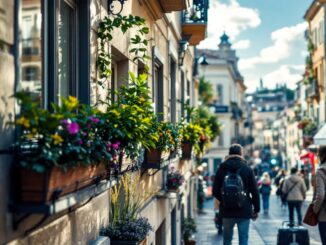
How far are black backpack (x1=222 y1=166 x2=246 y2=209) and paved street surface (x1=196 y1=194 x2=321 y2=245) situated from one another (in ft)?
26.8

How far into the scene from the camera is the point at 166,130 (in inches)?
304

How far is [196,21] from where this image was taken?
1567 cm

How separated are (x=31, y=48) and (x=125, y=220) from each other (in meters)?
2.80

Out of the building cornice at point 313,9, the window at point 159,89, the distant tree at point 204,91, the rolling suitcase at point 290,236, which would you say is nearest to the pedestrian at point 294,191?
the rolling suitcase at point 290,236

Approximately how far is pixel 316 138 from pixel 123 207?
790cm

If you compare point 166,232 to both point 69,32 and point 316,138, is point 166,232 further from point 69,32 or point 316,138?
point 69,32

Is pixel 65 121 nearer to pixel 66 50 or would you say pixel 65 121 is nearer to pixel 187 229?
pixel 66 50

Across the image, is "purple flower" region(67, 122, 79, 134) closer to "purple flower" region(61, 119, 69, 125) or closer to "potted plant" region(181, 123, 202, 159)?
"purple flower" region(61, 119, 69, 125)

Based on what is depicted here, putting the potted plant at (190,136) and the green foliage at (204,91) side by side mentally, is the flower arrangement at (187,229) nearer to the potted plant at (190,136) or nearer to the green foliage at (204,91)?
the potted plant at (190,136)

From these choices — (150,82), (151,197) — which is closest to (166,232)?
(151,197)

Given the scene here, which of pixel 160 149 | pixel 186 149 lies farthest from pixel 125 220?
pixel 186 149

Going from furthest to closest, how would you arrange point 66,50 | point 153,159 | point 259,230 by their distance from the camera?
1. point 259,230
2. point 153,159
3. point 66,50

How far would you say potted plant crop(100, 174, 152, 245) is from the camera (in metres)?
5.78

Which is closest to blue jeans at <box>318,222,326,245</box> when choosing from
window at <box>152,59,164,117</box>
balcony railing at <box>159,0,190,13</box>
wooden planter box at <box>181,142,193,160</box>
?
window at <box>152,59,164,117</box>
